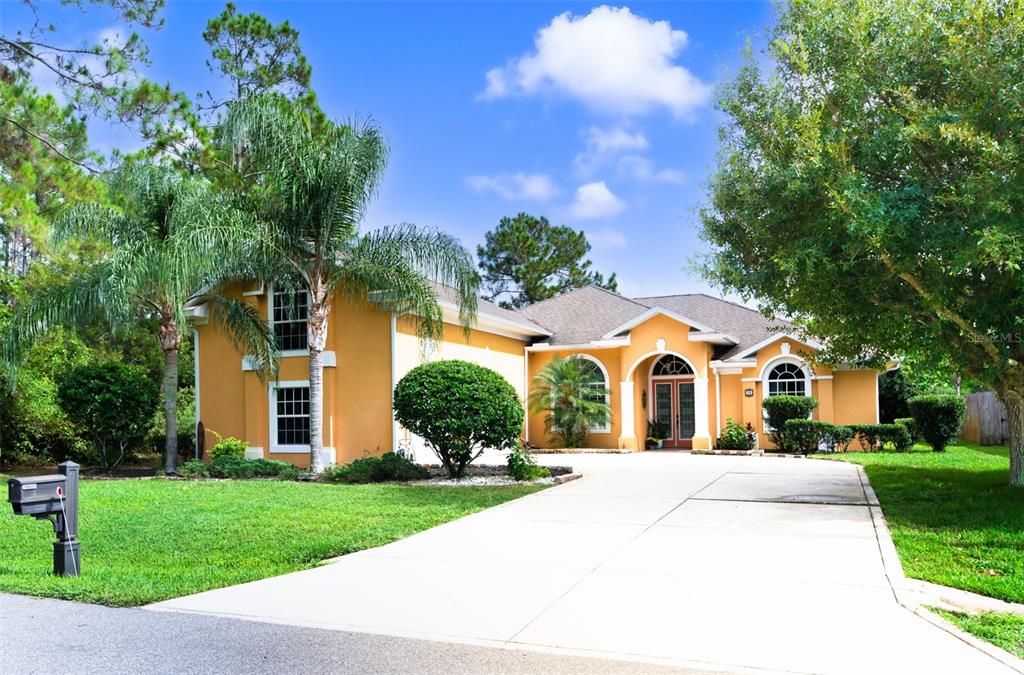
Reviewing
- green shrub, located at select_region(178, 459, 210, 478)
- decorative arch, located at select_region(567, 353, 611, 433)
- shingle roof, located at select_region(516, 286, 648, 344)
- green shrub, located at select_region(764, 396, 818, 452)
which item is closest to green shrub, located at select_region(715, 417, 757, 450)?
green shrub, located at select_region(764, 396, 818, 452)

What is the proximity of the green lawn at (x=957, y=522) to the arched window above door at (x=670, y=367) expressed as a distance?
854cm

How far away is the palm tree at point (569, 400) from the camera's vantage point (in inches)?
898

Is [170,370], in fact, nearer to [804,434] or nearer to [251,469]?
[251,469]

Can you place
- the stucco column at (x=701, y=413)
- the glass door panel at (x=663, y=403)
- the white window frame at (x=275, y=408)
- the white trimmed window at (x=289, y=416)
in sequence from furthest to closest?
the glass door panel at (x=663, y=403), the stucco column at (x=701, y=413), the white window frame at (x=275, y=408), the white trimmed window at (x=289, y=416)

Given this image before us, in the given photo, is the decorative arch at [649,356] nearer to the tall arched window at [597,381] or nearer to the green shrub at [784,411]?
the tall arched window at [597,381]

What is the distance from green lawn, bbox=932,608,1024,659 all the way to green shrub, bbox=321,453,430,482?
1100 centimetres

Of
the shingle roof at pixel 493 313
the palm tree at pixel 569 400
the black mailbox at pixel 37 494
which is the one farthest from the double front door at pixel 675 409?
the black mailbox at pixel 37 494

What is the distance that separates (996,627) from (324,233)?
13415 mm

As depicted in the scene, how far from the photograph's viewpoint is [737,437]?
22.0m

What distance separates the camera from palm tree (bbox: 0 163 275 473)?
49.0ft

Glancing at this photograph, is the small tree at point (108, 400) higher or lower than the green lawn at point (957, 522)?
higher

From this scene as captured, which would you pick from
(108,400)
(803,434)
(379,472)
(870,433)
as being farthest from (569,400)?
(108,400)

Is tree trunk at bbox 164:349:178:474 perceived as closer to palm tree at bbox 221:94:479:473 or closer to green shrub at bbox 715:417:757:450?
palm tree at bbox 221:94:479:473

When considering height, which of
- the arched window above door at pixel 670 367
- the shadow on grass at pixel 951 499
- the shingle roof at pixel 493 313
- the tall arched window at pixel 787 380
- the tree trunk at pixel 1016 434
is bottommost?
the shadow on grass at pixel 951 499
